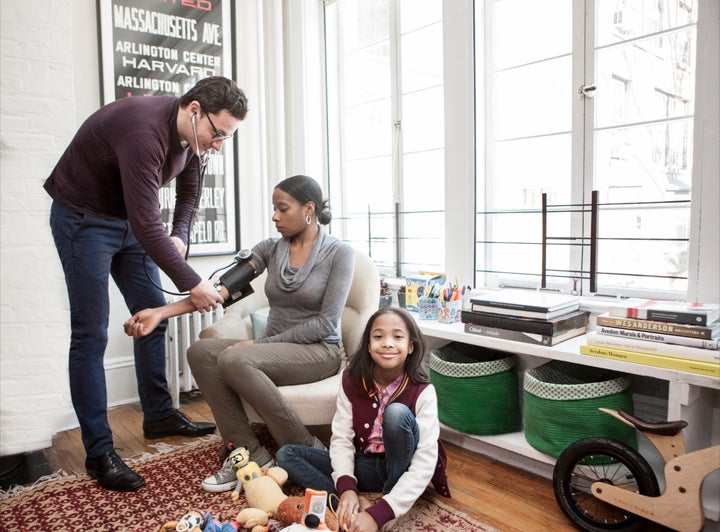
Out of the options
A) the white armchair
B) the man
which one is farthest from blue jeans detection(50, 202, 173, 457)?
the white armchair

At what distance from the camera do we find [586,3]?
1.96 meters

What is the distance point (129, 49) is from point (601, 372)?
8.09ft

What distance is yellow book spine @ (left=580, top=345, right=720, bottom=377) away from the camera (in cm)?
141

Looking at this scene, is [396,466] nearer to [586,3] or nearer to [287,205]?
[287,205]

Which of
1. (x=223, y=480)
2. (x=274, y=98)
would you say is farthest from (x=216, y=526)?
(x=274, y=98)

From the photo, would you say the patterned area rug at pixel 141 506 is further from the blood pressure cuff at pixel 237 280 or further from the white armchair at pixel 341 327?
the blood pressure cuff at pixel 237 280

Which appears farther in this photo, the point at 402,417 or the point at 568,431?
the point at 568,431

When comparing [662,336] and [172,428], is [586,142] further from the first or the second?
[172,428]

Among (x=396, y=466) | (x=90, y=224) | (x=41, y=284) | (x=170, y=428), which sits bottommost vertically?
(x=170, y=428)

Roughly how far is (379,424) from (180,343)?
1.39 m

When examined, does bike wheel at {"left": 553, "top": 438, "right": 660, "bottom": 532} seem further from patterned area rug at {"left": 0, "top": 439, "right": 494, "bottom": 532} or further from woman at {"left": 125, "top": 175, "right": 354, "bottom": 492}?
woman at {"left": 125, "top": 175, "right": 354, "bottom": 492}

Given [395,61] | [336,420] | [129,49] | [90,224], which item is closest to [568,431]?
[336,420]

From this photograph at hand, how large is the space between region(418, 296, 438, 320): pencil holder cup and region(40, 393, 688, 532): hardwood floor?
52cm

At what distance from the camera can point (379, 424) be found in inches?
65.1
